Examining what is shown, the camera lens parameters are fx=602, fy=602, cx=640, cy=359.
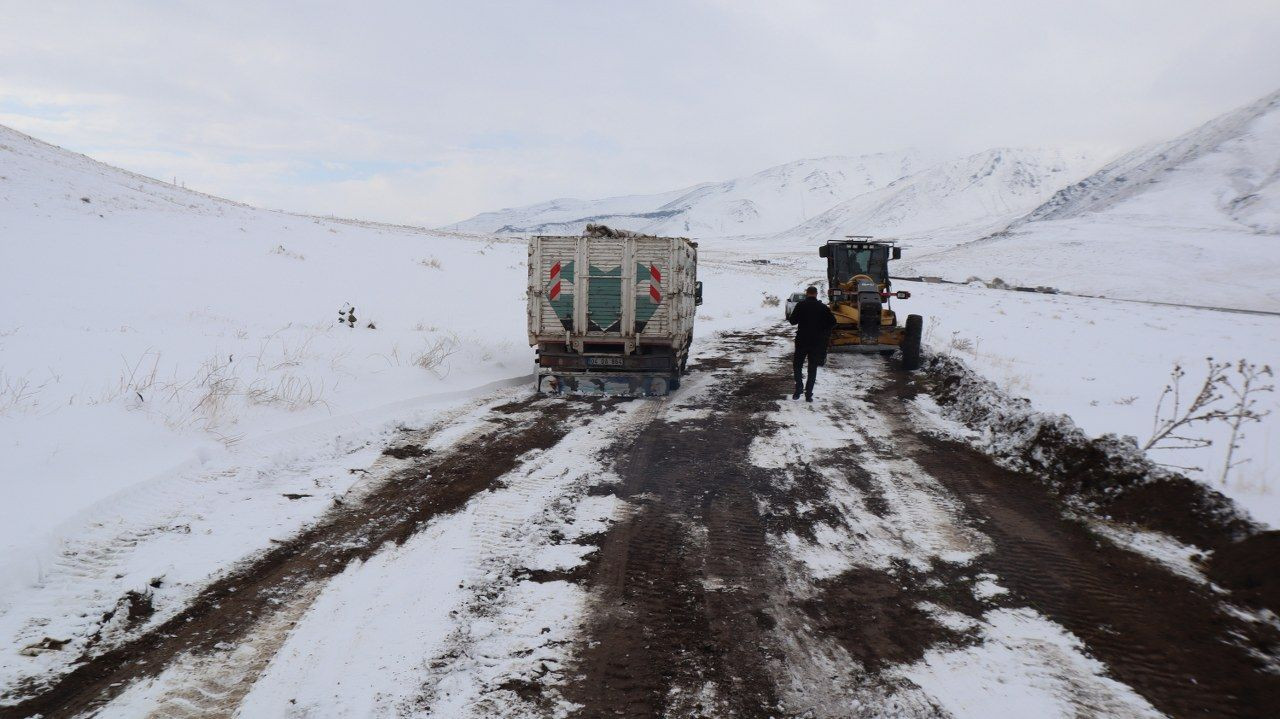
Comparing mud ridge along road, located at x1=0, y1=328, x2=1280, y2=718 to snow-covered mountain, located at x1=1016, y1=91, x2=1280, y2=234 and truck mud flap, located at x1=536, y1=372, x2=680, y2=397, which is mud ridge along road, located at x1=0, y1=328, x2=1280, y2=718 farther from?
snow-covered mountain, located at x1=1016, y1=91, x2=1280, y2=234

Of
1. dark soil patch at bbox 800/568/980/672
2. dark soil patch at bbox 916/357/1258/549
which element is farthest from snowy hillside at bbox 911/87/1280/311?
dark soil patch at bbox 800/568/980/672

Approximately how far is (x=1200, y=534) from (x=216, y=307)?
1483 cm

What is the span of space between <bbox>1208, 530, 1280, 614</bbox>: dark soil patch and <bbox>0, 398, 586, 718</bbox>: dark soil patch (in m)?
5.71

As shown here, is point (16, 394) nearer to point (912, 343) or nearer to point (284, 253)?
point (912, 343)

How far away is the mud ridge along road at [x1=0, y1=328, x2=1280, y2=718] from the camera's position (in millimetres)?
3012

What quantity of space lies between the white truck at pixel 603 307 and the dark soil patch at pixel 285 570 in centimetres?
286

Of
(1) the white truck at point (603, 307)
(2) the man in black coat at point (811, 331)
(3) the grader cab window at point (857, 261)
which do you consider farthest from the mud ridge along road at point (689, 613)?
(3) the grader cab window at point (857, 261)

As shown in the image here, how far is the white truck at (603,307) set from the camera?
9.78 meters

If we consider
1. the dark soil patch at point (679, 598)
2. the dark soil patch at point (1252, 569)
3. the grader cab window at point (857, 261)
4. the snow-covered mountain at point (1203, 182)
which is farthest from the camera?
the snow-covered mountain at point (1203, 182)

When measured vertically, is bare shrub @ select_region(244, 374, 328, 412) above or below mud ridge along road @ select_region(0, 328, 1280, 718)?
above

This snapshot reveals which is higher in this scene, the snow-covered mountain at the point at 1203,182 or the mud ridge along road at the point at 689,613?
the snow-covered mountain at the point at 1203,182

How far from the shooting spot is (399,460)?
629 centimetres

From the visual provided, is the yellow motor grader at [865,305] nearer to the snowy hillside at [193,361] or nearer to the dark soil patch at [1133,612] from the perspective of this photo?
the snowy hillside at [193,361]

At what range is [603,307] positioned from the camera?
32.3ft
